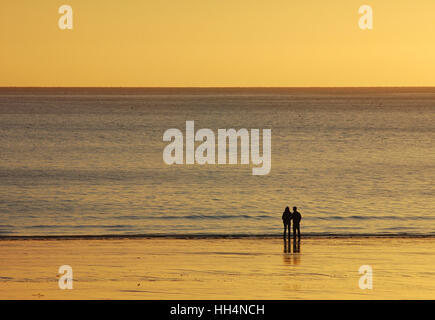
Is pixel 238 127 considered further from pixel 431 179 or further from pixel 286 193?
pixel 286 193

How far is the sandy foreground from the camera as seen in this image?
71.0 ft

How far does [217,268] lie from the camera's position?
82.2 ft

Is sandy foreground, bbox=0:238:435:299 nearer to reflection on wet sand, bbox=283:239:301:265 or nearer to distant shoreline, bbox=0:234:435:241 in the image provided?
reflection on wet sand, bbox=283:239:301:265

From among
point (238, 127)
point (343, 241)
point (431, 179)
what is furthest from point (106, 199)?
point (238, 127)

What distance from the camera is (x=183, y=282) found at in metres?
22.9

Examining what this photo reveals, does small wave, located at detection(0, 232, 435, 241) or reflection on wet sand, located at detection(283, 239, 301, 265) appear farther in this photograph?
small wave, located at detection(0, 232, 435, 241)

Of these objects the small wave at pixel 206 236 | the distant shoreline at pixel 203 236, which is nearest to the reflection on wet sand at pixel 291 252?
the distant shoreline at pixel 203 236

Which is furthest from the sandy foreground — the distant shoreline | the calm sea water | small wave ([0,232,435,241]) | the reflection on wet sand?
the calm sea water

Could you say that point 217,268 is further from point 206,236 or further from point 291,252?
point 206,236

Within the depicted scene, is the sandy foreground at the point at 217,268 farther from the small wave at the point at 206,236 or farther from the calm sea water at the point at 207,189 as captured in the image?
the calm sea water at the point at 207,189

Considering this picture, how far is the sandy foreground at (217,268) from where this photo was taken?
21.6 metres

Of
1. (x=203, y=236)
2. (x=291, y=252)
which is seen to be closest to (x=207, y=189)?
(x=203, y=236)

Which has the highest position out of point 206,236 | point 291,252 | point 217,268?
point 206,236

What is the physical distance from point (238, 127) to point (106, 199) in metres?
93.1
